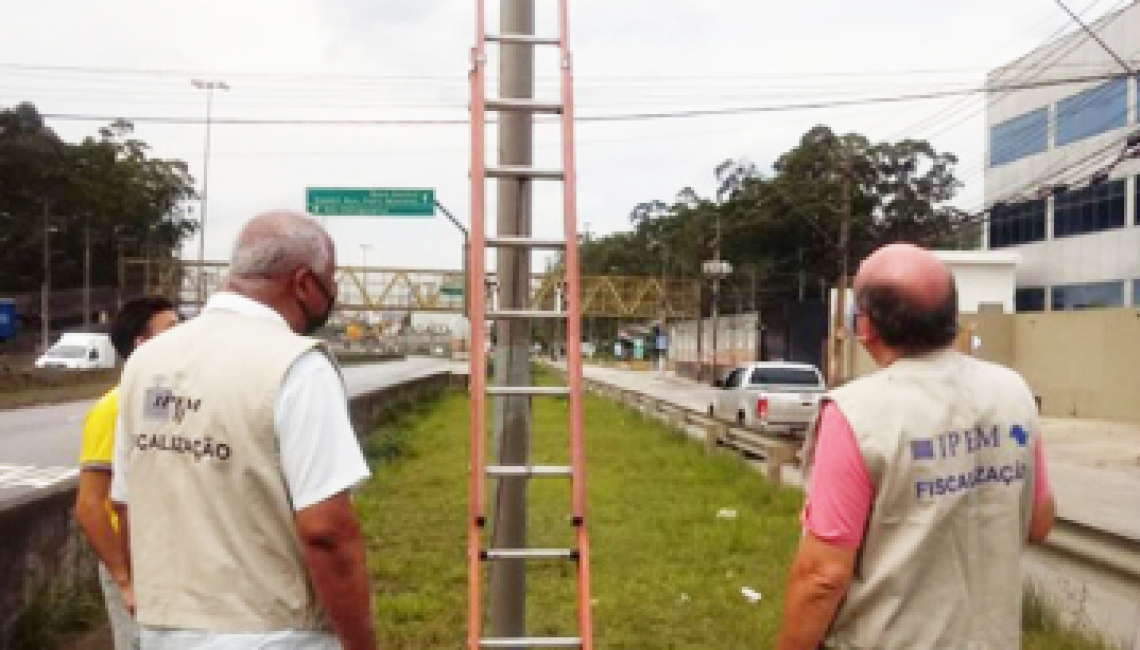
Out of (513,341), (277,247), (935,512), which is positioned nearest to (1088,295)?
(513,341)

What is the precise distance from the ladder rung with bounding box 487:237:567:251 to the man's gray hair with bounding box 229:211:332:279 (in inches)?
78.0

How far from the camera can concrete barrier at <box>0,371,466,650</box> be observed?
574 centimetres

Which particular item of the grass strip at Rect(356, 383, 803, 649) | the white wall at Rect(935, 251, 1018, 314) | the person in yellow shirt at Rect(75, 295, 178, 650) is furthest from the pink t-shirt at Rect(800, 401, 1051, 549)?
the white wall at Rect(935, 251, 1018, 314)

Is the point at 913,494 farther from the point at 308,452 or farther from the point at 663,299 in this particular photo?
the point at 663,299

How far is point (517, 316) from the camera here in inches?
200

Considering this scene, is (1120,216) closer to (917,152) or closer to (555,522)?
(917,152)

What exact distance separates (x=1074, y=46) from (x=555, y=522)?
124 feet

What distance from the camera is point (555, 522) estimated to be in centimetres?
1074

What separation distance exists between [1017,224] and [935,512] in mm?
49965

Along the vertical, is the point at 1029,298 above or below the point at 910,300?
above

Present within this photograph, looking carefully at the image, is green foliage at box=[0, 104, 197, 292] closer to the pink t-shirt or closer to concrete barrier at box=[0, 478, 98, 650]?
concrete barrier at box=[0, 478, 98, 650]

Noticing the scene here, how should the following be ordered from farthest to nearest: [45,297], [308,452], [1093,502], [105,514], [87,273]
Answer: [87,273] → [45,297] → [1093,502] → [105,514] → [308,452]

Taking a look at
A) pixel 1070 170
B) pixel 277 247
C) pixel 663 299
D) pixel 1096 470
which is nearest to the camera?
pixel 277 247

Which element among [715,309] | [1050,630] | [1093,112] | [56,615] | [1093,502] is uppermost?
[1093,112]
